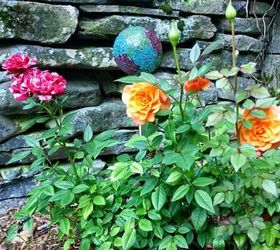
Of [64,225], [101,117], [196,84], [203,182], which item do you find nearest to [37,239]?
→ [64,225]

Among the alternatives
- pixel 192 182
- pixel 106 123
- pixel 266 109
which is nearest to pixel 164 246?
pixel 192 182

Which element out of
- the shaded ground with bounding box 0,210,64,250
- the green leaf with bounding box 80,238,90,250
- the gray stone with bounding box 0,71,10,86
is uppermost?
the gray stone with bounding box 0,71,10,86

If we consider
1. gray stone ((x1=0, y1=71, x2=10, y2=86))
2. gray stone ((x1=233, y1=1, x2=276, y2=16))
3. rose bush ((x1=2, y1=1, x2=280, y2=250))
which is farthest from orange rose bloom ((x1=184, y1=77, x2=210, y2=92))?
gray stone ((x1=233, y1=1, x2=276, y2=16))

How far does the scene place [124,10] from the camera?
2109 mm

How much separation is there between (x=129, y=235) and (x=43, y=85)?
48 centimetres

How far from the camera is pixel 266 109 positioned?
1.04 m

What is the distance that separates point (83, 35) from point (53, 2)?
211 millimetres

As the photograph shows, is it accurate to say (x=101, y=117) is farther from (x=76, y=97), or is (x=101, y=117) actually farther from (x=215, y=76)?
(x=215, y=76)

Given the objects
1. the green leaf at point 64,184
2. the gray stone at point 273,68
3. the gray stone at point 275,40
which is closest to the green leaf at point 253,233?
the green leaf at point 64,184

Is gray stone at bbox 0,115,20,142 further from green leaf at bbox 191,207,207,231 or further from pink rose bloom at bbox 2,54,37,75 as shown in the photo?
green leaf at bbox 191,207,207,231

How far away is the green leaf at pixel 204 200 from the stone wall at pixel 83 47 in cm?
97

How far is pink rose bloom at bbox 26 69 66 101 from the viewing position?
3.78 ft

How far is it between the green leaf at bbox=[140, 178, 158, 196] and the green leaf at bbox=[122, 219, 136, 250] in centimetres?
9

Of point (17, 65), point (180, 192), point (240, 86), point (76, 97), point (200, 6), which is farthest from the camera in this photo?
point (240, 86)
